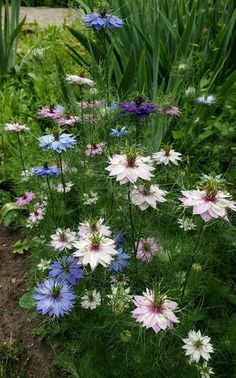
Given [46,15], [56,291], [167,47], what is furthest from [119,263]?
[46,15]

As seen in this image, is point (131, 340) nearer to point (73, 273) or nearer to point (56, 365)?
point (73, 273)

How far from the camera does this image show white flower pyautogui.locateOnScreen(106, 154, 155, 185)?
128 cm

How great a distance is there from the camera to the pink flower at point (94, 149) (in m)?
2.02

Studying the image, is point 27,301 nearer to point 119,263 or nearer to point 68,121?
point 119,263

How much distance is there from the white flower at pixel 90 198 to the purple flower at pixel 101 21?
2.14 ft

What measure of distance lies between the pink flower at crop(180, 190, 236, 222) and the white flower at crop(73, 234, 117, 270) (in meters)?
0.26

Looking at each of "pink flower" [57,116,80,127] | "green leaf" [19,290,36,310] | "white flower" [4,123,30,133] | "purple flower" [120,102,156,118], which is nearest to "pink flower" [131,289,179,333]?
"purple flower" [120,102,156,118]

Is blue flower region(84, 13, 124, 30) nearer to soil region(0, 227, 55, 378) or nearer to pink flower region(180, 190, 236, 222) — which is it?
pink flower region(180, 190, 236, 222)

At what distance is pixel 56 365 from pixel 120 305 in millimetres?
599

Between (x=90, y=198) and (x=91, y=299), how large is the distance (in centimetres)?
49

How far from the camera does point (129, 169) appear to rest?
130cm

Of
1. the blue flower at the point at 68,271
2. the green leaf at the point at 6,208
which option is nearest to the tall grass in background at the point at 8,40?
the green leaf at the point at 6,208

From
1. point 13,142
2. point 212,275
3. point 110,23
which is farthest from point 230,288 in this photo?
point 13,142

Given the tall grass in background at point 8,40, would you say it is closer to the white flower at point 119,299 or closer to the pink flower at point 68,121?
the pink flower at point 68,121
